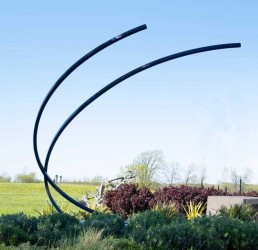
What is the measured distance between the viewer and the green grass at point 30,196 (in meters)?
22.5

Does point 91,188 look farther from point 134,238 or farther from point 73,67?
point 134,238

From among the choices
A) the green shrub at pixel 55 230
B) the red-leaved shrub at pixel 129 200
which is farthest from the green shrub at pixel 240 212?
the green shrub at pixel 55 230

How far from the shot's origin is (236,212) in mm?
11883

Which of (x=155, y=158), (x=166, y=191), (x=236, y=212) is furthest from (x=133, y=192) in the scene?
(x=155, y=158)

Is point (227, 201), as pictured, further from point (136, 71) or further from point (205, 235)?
point (205, 235)

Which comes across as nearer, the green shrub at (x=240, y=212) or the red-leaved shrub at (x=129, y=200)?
the green shrub at (x=240, y=212)

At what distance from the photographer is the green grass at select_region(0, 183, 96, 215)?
73.9 ft

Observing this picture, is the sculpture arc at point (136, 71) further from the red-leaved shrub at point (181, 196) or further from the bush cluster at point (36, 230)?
the red-leaved shrub at point (181, 196)

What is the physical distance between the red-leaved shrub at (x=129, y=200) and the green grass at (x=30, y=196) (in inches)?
238

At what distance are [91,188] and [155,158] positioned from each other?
326 inches

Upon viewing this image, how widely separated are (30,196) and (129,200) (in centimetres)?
1383

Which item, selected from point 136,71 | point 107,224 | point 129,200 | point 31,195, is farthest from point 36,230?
point 31,195

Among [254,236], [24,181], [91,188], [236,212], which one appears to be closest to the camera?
[254,236]

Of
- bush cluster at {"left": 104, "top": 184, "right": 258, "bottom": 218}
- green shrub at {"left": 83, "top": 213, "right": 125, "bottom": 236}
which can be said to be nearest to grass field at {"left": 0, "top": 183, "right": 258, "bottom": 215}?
bush cluster at {"left": 104, "top": 184, "right": 258, "bottom": 218}
